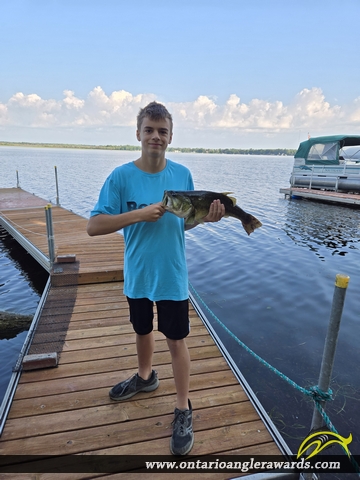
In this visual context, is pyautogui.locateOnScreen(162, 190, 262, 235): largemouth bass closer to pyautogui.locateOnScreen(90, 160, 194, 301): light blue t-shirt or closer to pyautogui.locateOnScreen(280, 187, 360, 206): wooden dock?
pyautogui.locateOnScreen(90, 160, 194, 301): light blue t-shirt

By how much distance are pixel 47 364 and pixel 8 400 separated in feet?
1.88

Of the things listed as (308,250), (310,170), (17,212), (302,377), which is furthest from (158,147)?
(310,170)

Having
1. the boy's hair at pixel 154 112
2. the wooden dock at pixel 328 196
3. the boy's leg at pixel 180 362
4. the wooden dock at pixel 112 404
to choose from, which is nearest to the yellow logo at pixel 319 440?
the wooden dock at pixel 112 404

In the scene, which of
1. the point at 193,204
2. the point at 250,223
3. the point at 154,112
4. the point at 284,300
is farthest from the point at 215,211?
the point at 284,300

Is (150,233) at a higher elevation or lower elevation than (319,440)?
higher

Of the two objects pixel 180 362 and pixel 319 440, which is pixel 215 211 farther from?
pixel 319 440

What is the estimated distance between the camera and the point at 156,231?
7.94 feet

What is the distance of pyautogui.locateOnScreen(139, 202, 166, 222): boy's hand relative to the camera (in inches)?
85.6

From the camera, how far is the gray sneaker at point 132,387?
3.05 meters

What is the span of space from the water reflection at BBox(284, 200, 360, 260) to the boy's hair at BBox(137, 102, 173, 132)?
940cm

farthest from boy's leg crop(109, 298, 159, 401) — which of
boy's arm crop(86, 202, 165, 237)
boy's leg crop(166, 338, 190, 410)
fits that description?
boy's arm crop(86, 202, 165, 237)

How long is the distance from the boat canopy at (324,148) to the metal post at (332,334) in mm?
22320

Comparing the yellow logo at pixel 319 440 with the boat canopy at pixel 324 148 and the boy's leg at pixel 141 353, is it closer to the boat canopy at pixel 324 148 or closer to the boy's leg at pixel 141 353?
the boy's leg at pixel 141 353

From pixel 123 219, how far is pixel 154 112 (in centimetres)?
86
